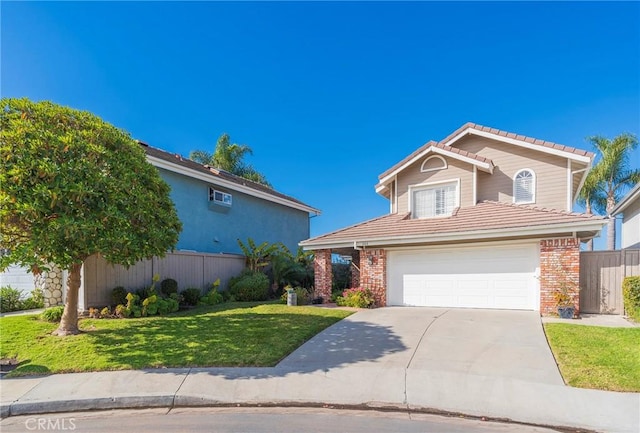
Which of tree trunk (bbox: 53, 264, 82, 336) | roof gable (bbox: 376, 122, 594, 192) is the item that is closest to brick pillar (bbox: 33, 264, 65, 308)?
tree trunk (bbox: 53, 264, 82, 336)

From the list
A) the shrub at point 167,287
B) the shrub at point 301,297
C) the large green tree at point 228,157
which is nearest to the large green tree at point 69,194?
the shrub at point 167,287

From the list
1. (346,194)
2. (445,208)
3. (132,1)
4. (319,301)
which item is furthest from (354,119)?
(132,1)

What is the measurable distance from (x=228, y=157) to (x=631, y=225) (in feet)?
80.5

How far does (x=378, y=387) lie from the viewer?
5391 mm

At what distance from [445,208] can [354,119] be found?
7.88m

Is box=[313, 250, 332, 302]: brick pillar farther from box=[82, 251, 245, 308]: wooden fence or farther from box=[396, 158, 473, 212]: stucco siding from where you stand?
box=[82, 251, 245, 308]: wooden fence

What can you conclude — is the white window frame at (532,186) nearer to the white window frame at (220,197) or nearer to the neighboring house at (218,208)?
the neighboring house at (218,208)

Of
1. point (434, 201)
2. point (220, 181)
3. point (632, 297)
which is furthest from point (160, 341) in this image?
point (632, 297)

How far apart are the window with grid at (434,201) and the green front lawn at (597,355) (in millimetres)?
6189

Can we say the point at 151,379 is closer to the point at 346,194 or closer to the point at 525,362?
the point at 525,362

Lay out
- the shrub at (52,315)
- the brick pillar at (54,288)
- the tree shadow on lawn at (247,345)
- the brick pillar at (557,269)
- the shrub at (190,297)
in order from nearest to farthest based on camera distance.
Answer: the tree shadow on lawn at (247,345)
the shrub at (52,315)
the brick pillar at (557,269)
the brick pillar at (54,288)
the shrub at (190,297)

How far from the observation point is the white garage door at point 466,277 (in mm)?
10672

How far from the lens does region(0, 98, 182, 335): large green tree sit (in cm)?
Result: 657
